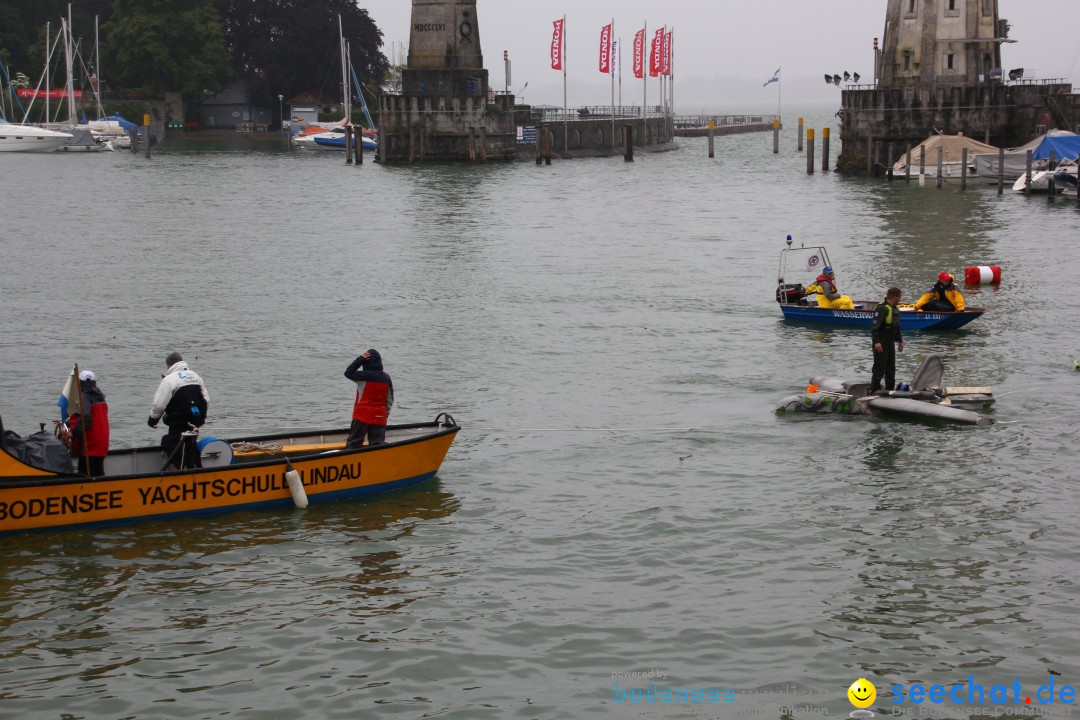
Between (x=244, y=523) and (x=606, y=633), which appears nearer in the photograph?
(x=606, y=633)

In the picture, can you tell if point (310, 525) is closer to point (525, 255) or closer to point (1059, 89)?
point (525, 255)

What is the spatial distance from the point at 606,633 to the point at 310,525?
489 centimetres

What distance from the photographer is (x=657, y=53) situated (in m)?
121

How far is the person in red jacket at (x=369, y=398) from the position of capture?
57.0 ft

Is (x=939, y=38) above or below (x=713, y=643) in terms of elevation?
above

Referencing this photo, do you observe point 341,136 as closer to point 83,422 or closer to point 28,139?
point 28,139

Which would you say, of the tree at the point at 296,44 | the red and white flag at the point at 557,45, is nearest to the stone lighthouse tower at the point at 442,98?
the red and white flag at the point at 557,45

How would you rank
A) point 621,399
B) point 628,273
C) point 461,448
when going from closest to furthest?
1. point 461,448
2. point 621,399
3. point 628,273

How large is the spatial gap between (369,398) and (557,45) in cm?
9165

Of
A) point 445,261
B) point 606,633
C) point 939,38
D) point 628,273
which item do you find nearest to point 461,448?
point 606,633

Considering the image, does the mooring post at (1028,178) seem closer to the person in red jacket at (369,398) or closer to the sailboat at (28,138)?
the person in red jacket at (369,398)

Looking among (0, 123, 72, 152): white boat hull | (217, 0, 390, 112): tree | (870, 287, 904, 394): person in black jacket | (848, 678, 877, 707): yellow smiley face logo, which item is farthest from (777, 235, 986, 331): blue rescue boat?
(217, 0, 390, 112): tree

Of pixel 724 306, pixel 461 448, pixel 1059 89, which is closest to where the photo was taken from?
pixel 461 448

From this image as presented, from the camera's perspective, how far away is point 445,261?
4266 cm
